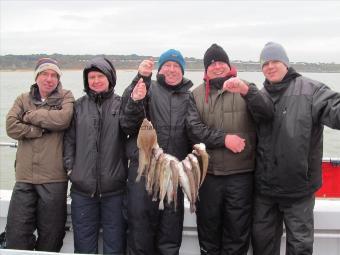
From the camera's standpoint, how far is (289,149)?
12.5 feet

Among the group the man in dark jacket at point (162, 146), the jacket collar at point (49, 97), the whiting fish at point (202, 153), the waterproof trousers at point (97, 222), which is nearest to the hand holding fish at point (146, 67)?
the man in dark jacket at point (162, 146)

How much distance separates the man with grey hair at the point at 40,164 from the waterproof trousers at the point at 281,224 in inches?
74.3

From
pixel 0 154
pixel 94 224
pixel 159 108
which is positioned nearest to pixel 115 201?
pixel 94 224

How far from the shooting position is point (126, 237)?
171 inches

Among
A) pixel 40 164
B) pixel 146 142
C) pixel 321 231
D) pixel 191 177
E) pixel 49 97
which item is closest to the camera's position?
pixel 146 142

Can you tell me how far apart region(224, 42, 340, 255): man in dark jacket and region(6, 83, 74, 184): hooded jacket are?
5.56ft

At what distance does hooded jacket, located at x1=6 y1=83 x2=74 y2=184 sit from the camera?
4.11 meters

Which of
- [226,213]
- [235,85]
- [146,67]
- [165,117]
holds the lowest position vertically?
[226,213]

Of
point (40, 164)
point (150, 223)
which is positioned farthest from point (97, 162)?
point (150, 223)

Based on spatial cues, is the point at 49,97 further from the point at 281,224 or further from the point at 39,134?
the point at 281,224

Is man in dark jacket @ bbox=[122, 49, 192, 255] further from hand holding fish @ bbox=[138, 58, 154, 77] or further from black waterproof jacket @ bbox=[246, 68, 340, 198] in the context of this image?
black waterproof jacket @ bbox=[246, 68, 340, 198]

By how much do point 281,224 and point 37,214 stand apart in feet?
7.67

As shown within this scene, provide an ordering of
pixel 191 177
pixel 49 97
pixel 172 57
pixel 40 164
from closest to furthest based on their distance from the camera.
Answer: pixel 191 177, pixel 172 57, pixel 40 164, pixel 49 97

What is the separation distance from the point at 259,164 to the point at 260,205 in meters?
0.38
